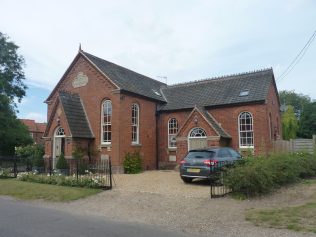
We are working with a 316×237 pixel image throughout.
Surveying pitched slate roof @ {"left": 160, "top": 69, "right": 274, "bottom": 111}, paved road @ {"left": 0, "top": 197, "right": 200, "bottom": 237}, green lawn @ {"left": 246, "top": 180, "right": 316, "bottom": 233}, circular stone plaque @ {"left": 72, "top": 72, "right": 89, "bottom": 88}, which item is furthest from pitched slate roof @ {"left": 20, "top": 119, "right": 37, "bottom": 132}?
green lawn @ {"left": 246, "top": 180, "right": 316, "bottom": 233}

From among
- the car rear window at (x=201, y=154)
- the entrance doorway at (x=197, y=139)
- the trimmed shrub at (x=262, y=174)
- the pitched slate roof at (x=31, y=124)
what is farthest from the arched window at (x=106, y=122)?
the pitched slate roof at (x=31, y=124)

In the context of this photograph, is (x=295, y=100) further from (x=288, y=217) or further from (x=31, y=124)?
(x=288, y=217)

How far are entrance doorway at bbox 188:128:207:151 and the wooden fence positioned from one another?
5.10 meters

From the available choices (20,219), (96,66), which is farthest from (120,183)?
(96,66)

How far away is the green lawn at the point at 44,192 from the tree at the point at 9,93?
67.7 ft

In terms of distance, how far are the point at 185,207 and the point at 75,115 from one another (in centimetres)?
1467

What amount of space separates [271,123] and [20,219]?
67.7 feet

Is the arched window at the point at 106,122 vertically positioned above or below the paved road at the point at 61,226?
above

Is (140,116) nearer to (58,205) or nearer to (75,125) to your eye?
(75,125)

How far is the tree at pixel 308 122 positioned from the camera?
59.9 meters

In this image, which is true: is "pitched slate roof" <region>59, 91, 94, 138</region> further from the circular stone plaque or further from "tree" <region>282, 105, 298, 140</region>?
"tree" <region>282, 105, 298, 140</region>

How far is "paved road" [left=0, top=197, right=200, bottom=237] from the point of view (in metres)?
7.51

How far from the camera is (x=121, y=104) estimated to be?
22562 millimetres

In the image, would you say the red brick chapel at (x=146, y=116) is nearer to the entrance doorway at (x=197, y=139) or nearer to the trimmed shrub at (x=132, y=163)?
the entrance doorway at (x=197, y=139)
